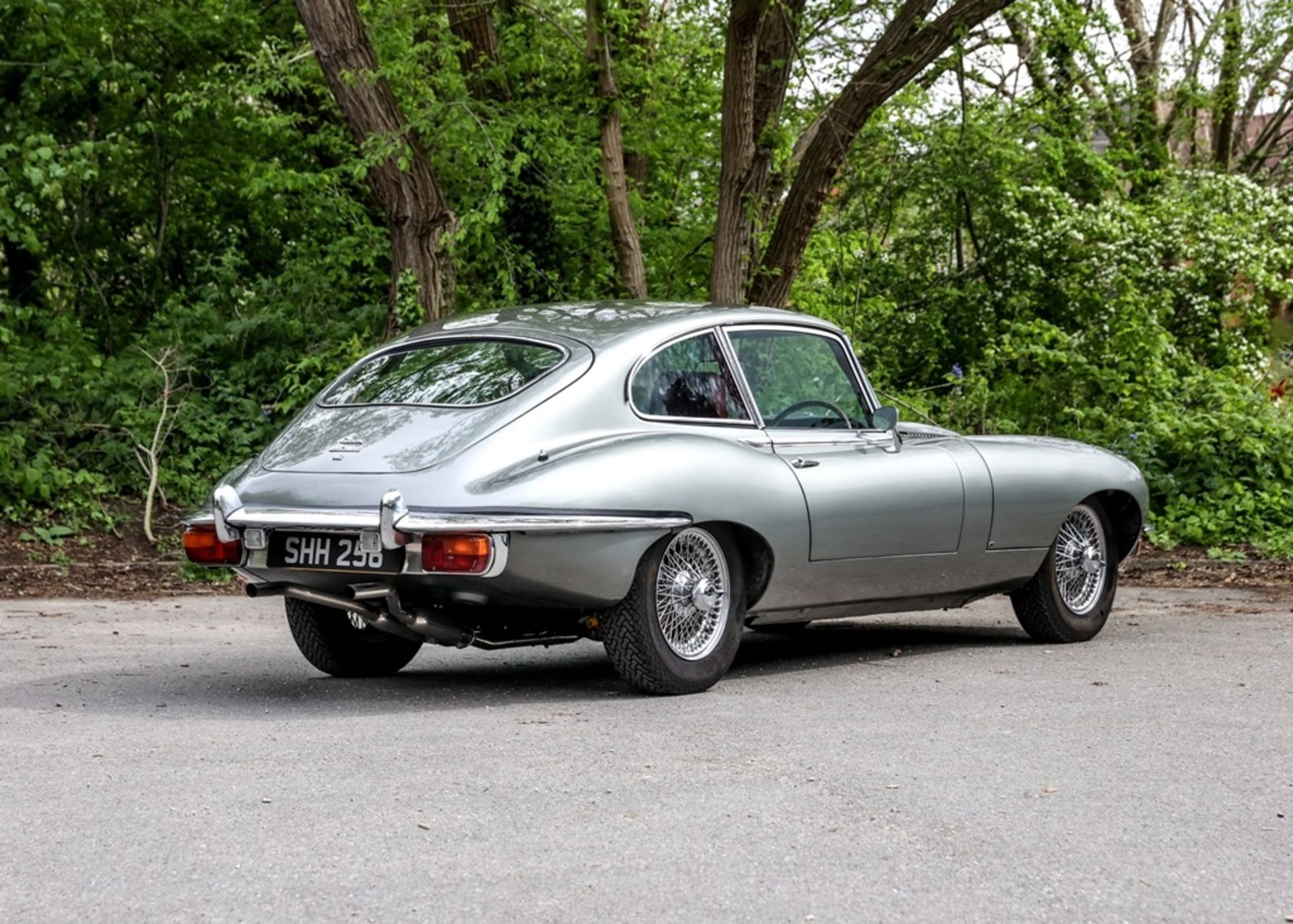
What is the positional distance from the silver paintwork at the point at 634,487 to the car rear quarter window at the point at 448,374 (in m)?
0.08

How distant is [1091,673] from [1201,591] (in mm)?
4394

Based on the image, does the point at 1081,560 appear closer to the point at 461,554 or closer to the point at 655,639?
the point at 655,639

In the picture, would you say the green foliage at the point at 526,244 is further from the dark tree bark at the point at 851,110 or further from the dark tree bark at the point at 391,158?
the dark tree bark at the point at 851,110

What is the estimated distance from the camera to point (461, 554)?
586 cm

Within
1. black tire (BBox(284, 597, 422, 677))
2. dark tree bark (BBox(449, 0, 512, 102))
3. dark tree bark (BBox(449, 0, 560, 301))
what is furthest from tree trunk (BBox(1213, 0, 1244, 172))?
black tire (BBox(284, 597, 422, 677))

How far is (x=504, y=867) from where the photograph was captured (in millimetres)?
3963

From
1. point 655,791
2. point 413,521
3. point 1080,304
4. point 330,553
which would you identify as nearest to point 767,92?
point 1080,304

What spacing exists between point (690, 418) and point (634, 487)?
29.3 inches

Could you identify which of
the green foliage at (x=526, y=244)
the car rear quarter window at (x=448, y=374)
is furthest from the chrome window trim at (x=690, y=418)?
the green foliage at (x=526, y=244)

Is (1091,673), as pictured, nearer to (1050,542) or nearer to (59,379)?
(1050,542)

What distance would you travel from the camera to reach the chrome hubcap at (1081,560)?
830 centimetres

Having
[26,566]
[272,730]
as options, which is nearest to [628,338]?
[272,730]

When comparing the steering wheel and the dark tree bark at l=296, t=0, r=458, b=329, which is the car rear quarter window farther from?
the dark tree bark at l=296, t=0, r=458, b=329

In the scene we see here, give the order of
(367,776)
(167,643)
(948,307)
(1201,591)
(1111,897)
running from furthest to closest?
(948,307), (1201,591), (167,643), (367,776), (1111,897)
